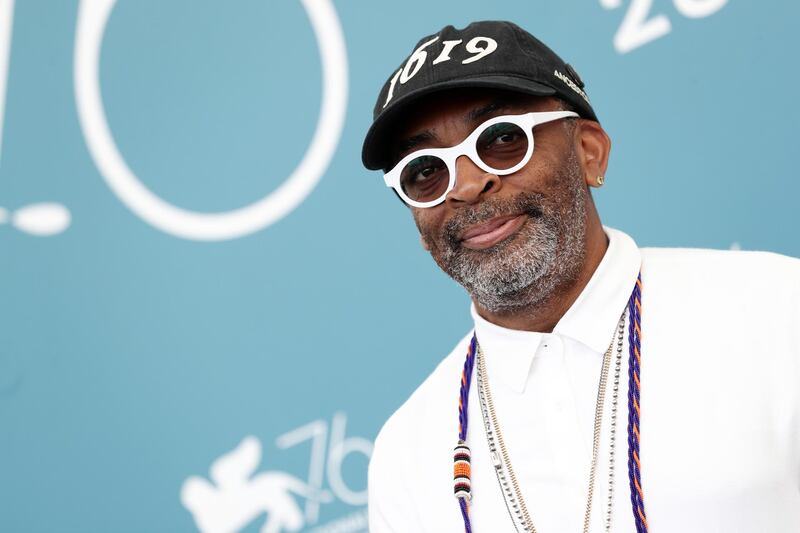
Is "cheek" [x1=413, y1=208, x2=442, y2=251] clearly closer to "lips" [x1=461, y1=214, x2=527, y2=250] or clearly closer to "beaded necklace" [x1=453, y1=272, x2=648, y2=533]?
"lips" [x1=461, y1=214, x2=527, y2=250]

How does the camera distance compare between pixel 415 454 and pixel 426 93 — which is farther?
pixel 415 454

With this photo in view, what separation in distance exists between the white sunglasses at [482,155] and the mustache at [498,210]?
38 mm

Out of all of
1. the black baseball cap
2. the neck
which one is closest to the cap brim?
the black baseball cap

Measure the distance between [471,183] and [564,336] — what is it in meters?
0.26

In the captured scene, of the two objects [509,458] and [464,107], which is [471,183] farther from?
[509,458]

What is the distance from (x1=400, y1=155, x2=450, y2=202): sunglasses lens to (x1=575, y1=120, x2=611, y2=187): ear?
0.75ft

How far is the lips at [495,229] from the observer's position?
134 cm

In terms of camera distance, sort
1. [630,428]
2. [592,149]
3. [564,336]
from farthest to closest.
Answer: [592,149]
[564,336]
[630,428]

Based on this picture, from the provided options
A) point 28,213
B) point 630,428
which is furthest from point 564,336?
point 28,213

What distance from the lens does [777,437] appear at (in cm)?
121

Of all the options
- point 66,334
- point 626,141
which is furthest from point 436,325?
point 66,334

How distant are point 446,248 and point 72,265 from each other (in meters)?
1.05

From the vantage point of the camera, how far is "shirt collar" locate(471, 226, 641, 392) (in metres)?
1.35

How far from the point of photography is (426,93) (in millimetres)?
1313
